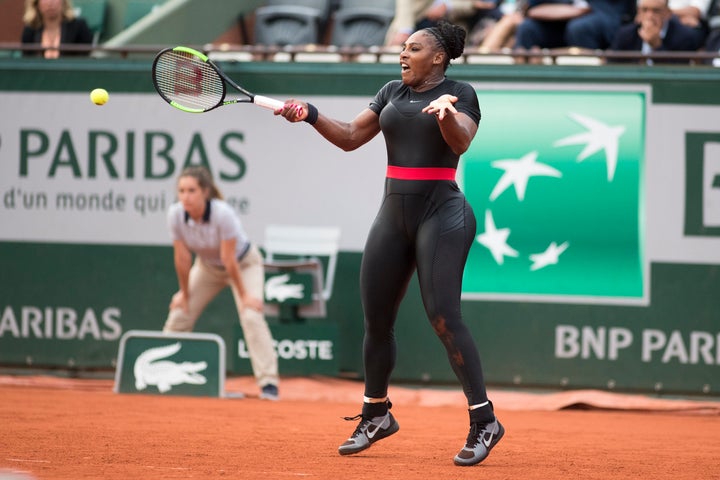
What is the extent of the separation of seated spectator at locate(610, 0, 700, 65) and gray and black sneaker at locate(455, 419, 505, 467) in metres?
4.66

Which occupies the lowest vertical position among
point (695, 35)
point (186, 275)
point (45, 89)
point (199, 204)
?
point (186, 275)

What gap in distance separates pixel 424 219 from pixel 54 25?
617cm

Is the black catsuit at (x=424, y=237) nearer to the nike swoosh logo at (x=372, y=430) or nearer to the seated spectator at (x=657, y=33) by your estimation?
the nike swoosh logo at (x=372, y=430)

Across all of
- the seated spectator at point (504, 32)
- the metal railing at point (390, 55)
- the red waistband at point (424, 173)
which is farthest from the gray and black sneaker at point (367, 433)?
the seated spectator at point (504, 32)

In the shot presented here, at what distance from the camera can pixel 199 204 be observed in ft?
26.2

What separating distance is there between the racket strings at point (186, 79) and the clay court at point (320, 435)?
5.50 ft

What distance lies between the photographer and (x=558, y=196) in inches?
328

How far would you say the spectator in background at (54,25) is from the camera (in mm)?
9898

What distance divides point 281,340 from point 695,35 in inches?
161

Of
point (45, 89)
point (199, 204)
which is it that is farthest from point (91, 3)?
point (199, 204)

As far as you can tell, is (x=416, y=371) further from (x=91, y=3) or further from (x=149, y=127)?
(x=91, y=3)

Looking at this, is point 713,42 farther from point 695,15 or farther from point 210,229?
point 210,229

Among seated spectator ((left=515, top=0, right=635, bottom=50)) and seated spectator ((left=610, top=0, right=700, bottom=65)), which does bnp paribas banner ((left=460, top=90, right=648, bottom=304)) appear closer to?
seated spectator ((left=610, top=0, right=700, bottom=65))

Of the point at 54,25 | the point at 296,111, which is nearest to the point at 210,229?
the point at 54,25
